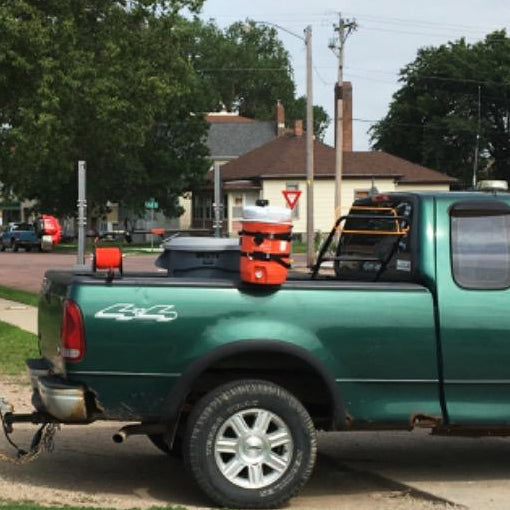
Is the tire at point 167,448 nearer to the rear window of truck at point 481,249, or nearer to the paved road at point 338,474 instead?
the paved road at point 338,474

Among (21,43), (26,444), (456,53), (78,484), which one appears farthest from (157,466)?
(456,53)

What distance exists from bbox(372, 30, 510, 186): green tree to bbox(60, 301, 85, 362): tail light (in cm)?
6504

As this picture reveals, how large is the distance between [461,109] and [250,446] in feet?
223

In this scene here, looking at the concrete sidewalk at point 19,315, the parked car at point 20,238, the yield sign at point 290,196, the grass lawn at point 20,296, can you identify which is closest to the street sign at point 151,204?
the parked car at point 20,238

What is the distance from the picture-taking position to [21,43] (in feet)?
56.4

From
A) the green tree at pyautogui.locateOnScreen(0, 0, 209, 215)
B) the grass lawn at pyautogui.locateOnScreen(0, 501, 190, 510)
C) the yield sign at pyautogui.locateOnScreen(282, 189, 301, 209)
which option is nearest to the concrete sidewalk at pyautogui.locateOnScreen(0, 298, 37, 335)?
the green tree at pyautogui.locateOnScreen(0, 0, 209, 215)

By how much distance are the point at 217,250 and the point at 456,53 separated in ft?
A: 225

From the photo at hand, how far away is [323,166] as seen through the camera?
58938 mm

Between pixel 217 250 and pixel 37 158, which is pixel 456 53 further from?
pixel 217 250

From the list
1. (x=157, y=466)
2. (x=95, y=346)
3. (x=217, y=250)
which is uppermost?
(x=217, y=250)

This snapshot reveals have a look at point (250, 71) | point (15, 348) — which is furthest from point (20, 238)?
point (250, 71)

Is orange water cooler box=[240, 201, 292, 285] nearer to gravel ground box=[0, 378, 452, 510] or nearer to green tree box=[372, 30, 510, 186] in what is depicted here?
gravel ground box=[0, 378, 452, 510]

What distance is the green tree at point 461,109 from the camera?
69.9 meters

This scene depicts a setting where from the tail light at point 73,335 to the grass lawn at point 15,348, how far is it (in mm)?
5767
